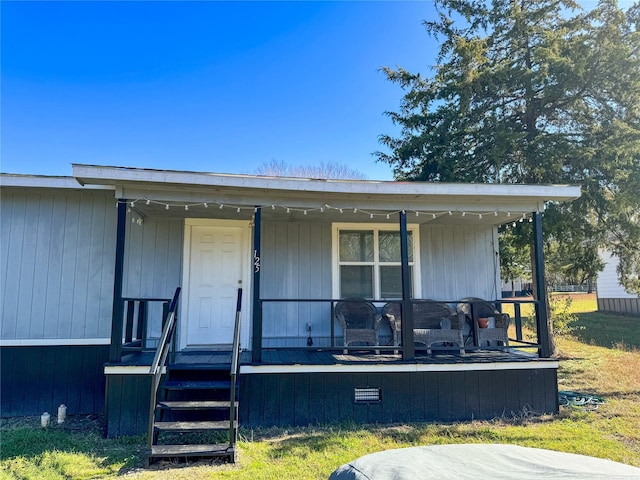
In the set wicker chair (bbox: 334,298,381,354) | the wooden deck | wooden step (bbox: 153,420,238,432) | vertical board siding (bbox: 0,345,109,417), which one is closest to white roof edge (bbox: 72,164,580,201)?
wicker chair (bbox: 334,298,381,354)

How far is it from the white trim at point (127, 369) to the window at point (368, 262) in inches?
119

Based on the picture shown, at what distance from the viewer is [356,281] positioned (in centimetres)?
666

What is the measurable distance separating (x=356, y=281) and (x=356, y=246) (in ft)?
1.87

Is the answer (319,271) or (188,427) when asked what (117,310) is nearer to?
(188,427)

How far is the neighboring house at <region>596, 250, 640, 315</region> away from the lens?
52.3ft

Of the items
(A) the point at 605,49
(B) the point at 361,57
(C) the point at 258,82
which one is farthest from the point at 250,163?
(A) the point at 605,49

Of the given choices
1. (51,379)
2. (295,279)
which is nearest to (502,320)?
(295,279)

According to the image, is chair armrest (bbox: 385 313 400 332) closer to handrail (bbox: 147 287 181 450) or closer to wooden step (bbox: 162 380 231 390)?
wooden step (bbox: 162 380 231 390)

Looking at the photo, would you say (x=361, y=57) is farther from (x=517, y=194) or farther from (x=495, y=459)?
(x=495, y=459)

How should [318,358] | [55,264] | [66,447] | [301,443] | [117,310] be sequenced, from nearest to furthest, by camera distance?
[66,447] → [301,443] → [117,310] → [318,358] → [55,264]

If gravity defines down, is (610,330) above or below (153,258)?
below

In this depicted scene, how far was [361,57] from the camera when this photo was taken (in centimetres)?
1154

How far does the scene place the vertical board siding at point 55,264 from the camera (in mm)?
5531

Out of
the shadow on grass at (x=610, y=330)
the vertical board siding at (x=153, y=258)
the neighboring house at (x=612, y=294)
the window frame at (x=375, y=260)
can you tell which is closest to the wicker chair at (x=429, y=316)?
the window frame at (x=375, y=260)
